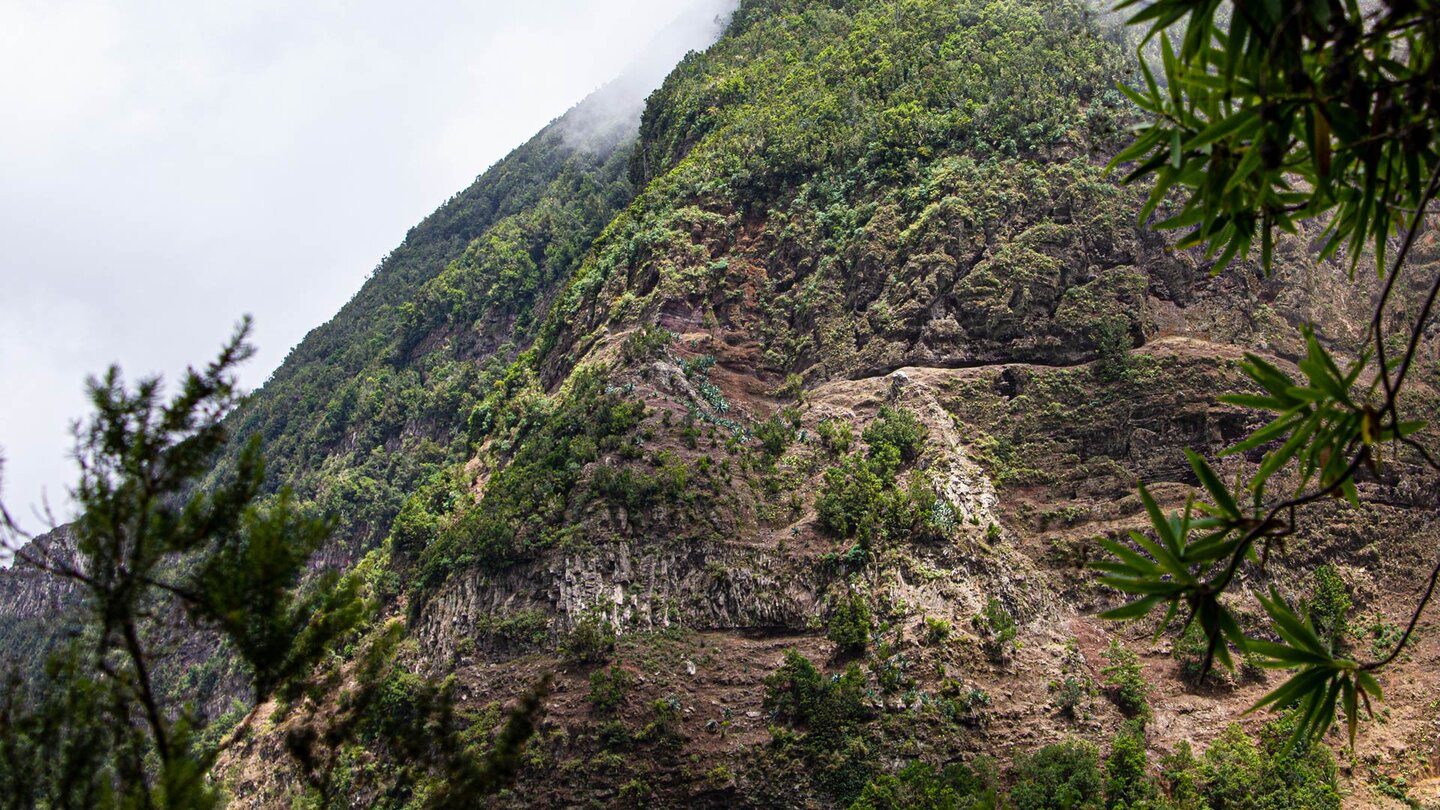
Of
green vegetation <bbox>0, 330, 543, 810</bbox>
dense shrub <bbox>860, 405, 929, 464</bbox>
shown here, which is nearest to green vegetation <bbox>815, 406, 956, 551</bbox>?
dense shrub <bbox>860, 405, 929, 464</bbox>

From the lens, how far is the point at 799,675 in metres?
23.0

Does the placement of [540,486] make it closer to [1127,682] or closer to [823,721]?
[823,721]

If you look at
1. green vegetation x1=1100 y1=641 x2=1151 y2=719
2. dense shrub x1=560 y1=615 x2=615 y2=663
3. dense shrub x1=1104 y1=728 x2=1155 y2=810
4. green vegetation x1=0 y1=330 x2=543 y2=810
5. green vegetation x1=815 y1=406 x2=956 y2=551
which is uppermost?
green vegetation x1=0 y1=330 x2=543 y2=810

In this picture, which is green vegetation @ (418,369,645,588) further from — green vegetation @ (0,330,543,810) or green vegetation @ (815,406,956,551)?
green vegetation @ (0,330,543,810)

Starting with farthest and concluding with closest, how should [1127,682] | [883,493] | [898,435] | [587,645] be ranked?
[898,435] < [883,493] < [587,645] < [1127,682]

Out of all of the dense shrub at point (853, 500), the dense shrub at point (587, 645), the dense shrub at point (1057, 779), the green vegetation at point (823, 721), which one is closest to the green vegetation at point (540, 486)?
the dense shrub at point (587, 645)

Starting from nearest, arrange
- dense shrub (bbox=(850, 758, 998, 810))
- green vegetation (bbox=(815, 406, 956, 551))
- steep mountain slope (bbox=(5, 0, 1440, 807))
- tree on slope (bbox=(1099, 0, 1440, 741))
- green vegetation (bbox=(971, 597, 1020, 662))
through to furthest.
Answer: tree on slope (bbox=(1099, 0, 1440, 741)) → dense shrub (bbox=(850, 758, 998, 810)) → steep mountain slope (bbox=(5, 0, 1440, 807)) → green vegetation (bbox=(971, 597, 1020, 662)) → green vegetation (bbox=(815, 406, 956, 551))

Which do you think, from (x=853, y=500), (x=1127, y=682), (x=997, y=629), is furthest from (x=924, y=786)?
(x=853, y=500)

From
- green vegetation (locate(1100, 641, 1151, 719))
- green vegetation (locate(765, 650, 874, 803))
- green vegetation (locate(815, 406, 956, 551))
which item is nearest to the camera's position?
green vegetation (locate(765, 650, 874, 803))

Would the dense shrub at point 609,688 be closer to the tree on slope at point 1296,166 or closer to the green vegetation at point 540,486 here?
the green vegetation at point 540,486

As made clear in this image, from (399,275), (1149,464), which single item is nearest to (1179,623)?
(1149,464)

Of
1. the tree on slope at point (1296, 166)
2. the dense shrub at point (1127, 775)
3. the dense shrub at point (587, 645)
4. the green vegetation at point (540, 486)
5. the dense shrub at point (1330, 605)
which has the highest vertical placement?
the tree on slope at point (1296, 166)

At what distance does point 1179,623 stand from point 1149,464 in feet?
17.7

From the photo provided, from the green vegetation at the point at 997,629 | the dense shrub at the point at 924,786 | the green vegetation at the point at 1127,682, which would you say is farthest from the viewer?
the green vegetation at the point at 997,629
